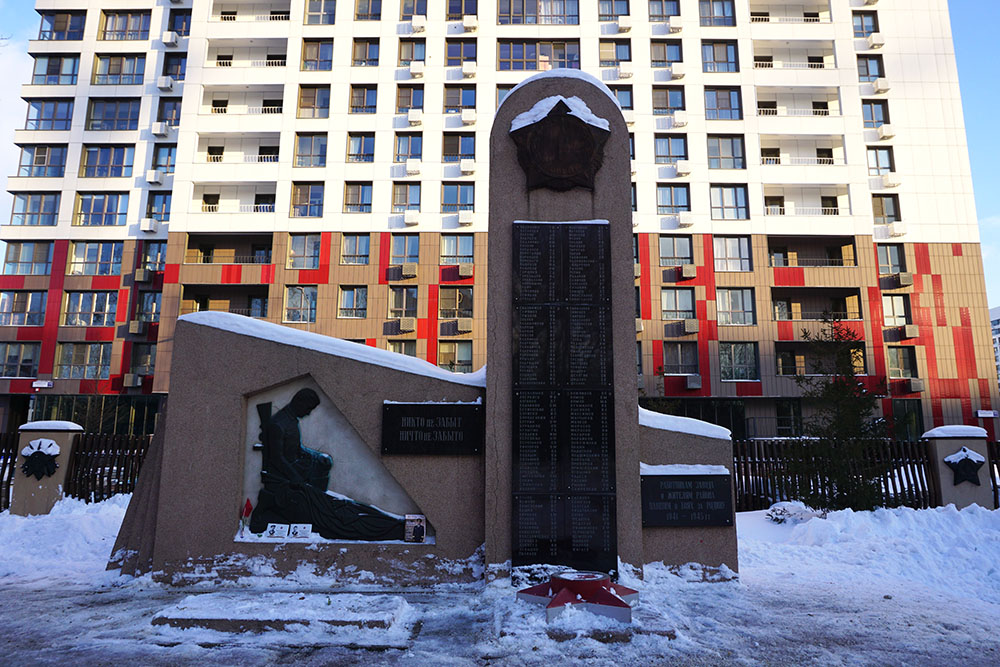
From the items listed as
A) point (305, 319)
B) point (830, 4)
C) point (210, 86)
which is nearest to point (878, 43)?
point (830, 4)

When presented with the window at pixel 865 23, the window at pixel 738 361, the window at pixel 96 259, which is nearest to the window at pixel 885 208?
the window at pixel 865 23

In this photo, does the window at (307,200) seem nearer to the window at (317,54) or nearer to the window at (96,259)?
the window at (317,54)

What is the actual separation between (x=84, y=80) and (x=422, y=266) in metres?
26.0

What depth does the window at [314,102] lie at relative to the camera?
3612 centimetres

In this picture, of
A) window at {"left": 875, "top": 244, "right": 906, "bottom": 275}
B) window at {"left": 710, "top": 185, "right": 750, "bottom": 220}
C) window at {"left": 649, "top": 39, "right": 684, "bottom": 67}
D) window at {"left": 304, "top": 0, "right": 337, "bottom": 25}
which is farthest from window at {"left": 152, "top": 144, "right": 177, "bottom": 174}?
window at {"left": 875, "top": 244, "right": 906, "bottom": 275}

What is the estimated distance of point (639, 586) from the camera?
7574 millimetres

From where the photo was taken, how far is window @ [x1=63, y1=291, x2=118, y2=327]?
37781 mm

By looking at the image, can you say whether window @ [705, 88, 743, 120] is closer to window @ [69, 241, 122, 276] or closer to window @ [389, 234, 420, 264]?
window @ [389, 234, 420, 264]

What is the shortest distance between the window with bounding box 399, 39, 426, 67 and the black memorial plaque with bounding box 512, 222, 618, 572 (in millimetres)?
32521

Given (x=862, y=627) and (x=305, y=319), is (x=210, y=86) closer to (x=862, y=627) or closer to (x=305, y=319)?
(x=305, y=319)

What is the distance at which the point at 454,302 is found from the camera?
34906 millimetres

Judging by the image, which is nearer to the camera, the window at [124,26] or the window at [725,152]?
the window at [725,152]

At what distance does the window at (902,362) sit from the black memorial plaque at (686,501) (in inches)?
1305

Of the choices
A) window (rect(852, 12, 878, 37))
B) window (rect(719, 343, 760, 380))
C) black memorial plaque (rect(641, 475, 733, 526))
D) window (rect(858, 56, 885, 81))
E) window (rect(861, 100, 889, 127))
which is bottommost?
black memorial plaque (rect(641, 475, 733, 526))
